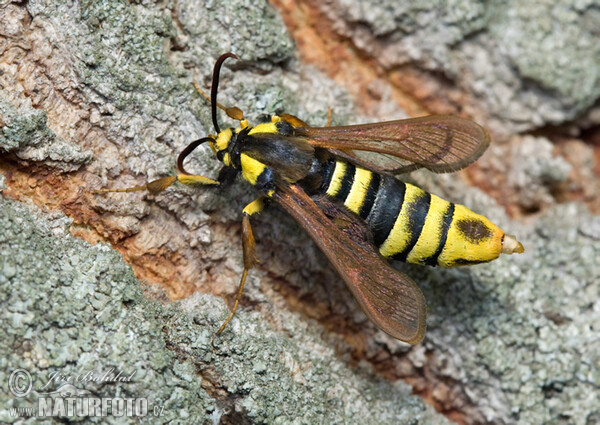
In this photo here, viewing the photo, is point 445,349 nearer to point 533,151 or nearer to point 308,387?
point 308,387

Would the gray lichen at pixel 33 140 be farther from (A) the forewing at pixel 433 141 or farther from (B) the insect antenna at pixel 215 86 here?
(A) the forewing at pixel 433 141

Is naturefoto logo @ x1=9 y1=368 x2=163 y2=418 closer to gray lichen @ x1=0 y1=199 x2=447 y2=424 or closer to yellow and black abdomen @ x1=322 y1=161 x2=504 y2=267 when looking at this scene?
gray lichen @ x1=0 y1=199 x2=447 y2=424

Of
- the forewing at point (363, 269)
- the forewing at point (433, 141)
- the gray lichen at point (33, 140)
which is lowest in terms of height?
the forewing at point (363, 269)

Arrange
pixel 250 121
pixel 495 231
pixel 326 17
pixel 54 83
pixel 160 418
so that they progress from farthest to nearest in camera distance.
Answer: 1. pixel 326 17
2. pixel 250 121
3. pixel 495 231
4. pixel 54 83
5. pixel 160 418

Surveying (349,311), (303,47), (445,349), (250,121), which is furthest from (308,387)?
(303,47)

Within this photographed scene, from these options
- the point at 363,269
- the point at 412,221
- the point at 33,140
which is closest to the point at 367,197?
the point at 412,221

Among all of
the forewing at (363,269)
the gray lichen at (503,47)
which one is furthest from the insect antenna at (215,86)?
the gray lichen at (503,47)
